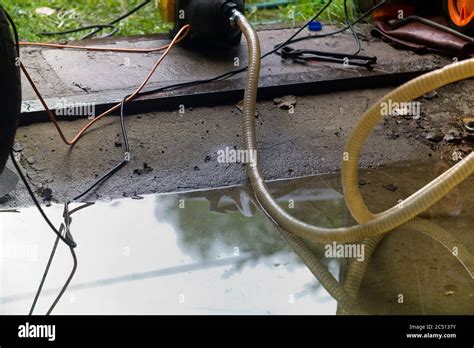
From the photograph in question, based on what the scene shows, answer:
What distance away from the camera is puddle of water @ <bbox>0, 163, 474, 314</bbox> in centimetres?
198

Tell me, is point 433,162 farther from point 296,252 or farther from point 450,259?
point 296,252

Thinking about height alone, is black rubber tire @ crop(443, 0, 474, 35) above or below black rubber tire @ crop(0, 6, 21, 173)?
below

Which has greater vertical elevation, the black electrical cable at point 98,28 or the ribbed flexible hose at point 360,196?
the ribbed flexible hose at point 360,196

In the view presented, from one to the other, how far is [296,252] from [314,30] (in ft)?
6.04

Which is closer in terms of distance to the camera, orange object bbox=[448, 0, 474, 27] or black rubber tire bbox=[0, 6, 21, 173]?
black rubber tire bbox=[0, 6, 21, 173]

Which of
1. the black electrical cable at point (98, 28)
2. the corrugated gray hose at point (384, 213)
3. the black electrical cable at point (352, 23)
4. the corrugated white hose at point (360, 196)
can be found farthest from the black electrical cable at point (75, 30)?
the corrugated white hose at point (360, 196)

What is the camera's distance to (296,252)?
7.21ft

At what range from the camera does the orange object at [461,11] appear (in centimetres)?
345

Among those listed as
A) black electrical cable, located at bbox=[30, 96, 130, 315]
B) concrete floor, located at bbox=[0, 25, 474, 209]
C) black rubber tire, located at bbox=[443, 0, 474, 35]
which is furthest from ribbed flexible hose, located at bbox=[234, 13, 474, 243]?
black rubber tire, located at bbox=[443, 0, 474, 35]

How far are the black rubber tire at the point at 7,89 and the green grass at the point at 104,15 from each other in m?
1.60

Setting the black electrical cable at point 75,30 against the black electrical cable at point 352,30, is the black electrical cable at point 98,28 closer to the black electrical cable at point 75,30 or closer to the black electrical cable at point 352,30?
the black electrical cable at point 75,30

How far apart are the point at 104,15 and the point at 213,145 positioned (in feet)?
5.23

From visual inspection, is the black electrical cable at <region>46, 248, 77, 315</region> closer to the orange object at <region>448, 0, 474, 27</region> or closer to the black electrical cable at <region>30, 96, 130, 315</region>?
the black electrical cable at <region>30, 96, 130, 315</region>

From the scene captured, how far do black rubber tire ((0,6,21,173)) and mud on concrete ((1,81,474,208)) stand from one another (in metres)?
0.31
